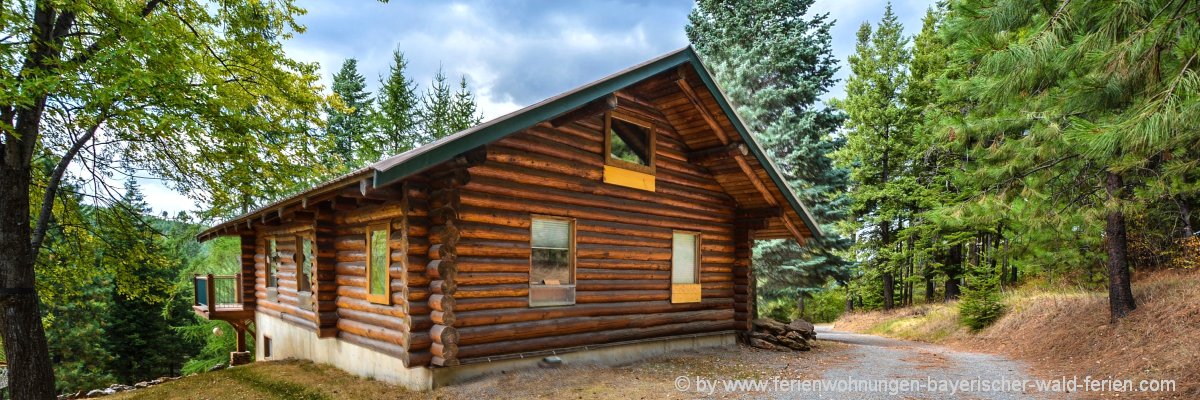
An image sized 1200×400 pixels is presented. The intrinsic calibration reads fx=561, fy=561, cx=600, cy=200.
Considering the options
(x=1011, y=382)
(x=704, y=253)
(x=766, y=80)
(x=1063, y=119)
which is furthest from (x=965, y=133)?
(x=766, y=80)

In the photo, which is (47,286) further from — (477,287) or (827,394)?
(827,394)

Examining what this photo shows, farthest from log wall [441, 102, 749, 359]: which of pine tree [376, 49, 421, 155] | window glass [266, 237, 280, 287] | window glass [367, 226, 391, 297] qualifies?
pine tree [376, 49, 421, 155]

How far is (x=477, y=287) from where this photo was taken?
8328 mm

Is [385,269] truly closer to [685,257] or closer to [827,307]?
[685,257]

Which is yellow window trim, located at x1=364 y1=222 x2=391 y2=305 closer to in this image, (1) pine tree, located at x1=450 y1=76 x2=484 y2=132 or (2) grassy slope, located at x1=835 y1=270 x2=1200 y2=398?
(2) grassy slope, located at x1=835 y1=270 x2=1200 y2=398

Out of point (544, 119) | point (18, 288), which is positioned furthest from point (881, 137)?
point (18, 288)

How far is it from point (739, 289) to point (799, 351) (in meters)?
1.92

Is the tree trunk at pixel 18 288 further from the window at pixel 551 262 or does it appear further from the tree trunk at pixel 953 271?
the tree trunk at pixel 953 271

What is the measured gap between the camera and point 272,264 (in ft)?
47.9

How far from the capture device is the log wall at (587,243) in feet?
27.4

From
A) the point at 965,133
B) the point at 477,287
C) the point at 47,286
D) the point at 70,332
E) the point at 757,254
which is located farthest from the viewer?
the point at 70,332

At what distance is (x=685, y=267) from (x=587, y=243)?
117 inches

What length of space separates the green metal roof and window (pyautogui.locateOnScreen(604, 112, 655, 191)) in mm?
1235

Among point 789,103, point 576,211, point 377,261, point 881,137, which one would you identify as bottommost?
point 377,261
